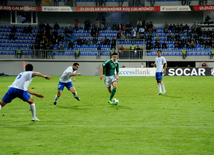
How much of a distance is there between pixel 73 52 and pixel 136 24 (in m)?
12.1

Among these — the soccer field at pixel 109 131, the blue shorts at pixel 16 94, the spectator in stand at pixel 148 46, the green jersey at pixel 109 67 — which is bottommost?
the soccer field at pixel 109 131

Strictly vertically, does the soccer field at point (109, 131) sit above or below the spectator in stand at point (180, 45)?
below

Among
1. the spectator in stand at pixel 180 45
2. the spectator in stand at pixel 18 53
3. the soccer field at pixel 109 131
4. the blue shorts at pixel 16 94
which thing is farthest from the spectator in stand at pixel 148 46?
the blue shorts at pixel 16 94

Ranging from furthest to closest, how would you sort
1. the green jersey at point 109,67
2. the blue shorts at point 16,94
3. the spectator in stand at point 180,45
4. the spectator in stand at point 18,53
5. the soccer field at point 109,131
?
the spectator in stand at point 18,53 < the spectator in stand at point 180,45 < the green jersey at point 109,67 < the blue shorts at point 16,94 < the soccer field at point 109,131

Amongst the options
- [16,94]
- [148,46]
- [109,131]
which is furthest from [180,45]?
[109,131]

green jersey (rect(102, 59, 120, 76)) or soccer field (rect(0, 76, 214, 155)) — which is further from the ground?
green jersey (rect(102, 59, 120, 76))

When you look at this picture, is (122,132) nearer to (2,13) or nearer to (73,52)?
(73,52)

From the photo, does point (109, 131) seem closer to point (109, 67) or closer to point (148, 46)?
point (109, 67)

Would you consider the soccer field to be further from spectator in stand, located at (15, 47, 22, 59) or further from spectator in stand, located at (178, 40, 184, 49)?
spectator in stand, located at (15, 47, 22, 59)

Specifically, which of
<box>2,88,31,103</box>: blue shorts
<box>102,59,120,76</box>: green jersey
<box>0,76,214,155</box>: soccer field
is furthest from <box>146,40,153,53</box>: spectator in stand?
<box>2,88,31,103</box>: blue shorts

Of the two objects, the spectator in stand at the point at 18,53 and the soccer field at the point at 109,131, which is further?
the spectator in stand at the point at 18,53

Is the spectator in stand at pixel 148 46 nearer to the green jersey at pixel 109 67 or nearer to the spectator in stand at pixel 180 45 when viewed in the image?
the spectator in stand at pixel 180 45

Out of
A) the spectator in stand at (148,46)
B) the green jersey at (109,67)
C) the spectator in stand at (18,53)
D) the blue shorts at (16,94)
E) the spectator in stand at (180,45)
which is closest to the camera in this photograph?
the blue shorts at (16,94)

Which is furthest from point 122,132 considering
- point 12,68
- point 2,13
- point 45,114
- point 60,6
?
point 2,13
